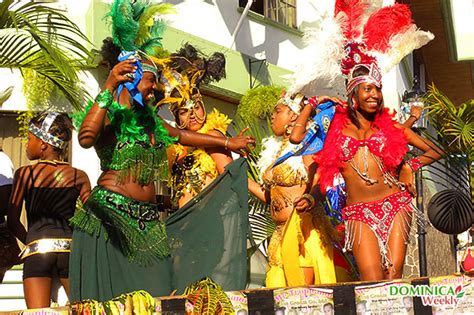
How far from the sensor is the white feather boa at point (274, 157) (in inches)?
316

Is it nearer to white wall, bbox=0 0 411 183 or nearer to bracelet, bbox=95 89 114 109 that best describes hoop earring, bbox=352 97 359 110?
bracelet, bbox=95 89 114 109

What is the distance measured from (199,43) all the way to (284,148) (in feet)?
13.1

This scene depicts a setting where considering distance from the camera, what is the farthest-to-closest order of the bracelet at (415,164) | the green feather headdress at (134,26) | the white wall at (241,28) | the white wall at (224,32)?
1. the white wall at (241,28)
2. the white wall at (224,32)
3. the bracelet at (415,164)
4. the green feather headdress at (134,26)

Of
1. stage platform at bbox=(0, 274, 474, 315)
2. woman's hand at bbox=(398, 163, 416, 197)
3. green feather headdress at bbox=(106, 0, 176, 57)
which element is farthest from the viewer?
woman's hand at bbox=(398, 163, 416, 197)

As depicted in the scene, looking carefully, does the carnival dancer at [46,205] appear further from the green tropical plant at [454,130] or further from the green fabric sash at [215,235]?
the green tropical plant at [454,130]

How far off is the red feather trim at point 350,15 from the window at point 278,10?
5.75 metres

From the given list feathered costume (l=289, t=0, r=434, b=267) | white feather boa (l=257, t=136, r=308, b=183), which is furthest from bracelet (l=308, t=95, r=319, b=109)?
white feather boa (l=257, t=136, r=308, b=183)

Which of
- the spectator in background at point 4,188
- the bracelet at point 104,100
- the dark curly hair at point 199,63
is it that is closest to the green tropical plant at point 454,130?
the dark curly hair at point 199,63

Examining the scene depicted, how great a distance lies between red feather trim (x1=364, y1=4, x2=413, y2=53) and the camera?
7.63 metres

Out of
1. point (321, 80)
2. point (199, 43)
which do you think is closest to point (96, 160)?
point (199, 43)

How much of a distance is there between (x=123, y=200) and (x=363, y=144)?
1.73 m

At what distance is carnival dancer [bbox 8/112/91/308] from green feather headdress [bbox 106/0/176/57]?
84cm

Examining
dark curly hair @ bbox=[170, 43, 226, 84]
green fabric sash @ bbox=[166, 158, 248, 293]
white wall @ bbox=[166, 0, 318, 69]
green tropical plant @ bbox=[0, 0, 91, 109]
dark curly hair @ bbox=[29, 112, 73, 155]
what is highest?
white wall @ bbox=[166, 0, 318, 69]

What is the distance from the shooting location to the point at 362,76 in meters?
7.26
